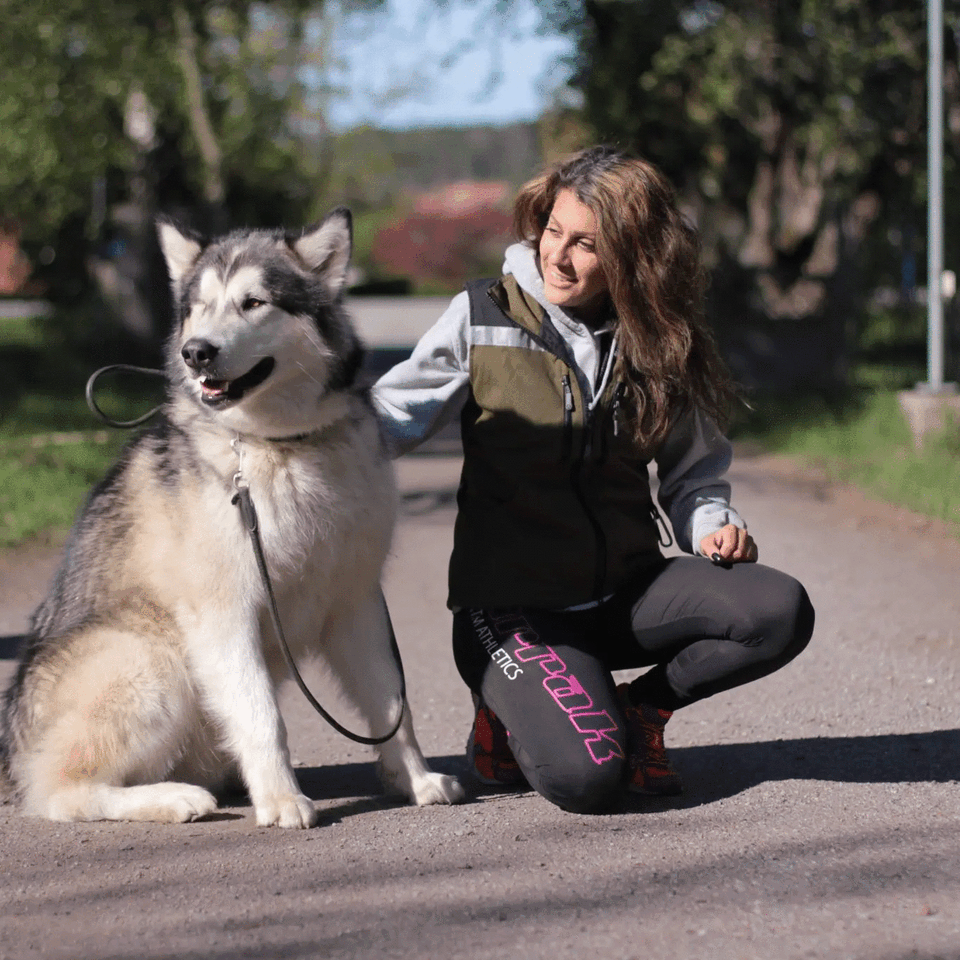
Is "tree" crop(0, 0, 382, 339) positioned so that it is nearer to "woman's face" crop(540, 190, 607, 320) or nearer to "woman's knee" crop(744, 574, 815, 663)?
"woman's face" crop(540, 190, 607, 320)

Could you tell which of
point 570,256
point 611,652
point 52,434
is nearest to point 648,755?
point 611,652

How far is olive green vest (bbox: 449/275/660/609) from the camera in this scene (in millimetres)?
4023

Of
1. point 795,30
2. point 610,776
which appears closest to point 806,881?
point 610,776

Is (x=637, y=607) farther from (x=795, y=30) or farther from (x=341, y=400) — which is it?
(x=795, y=30)

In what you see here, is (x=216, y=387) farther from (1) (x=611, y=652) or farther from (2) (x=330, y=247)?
(1) (x=611, y=652)

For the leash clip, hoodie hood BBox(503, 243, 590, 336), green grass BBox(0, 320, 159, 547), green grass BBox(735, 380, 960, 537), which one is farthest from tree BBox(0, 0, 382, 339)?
the leash clip

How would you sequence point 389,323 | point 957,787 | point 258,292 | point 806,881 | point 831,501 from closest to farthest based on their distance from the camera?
point 806,881 < point 258,292 < point 957,787 < point 831,501 < point 389,323

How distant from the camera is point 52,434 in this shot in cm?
1264

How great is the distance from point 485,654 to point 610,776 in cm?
55

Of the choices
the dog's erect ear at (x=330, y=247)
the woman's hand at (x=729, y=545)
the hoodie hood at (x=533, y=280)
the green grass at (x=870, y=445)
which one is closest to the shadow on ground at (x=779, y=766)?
the woman's hand at (x=729, y=545)

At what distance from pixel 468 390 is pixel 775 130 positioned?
15.5m

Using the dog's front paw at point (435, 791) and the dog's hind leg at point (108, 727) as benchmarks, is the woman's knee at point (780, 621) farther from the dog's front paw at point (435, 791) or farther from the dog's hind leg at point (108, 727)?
the dog's hind leg at point (108, 727)

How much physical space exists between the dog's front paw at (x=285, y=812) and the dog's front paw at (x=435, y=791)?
1.19 ft

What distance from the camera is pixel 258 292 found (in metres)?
3.75
